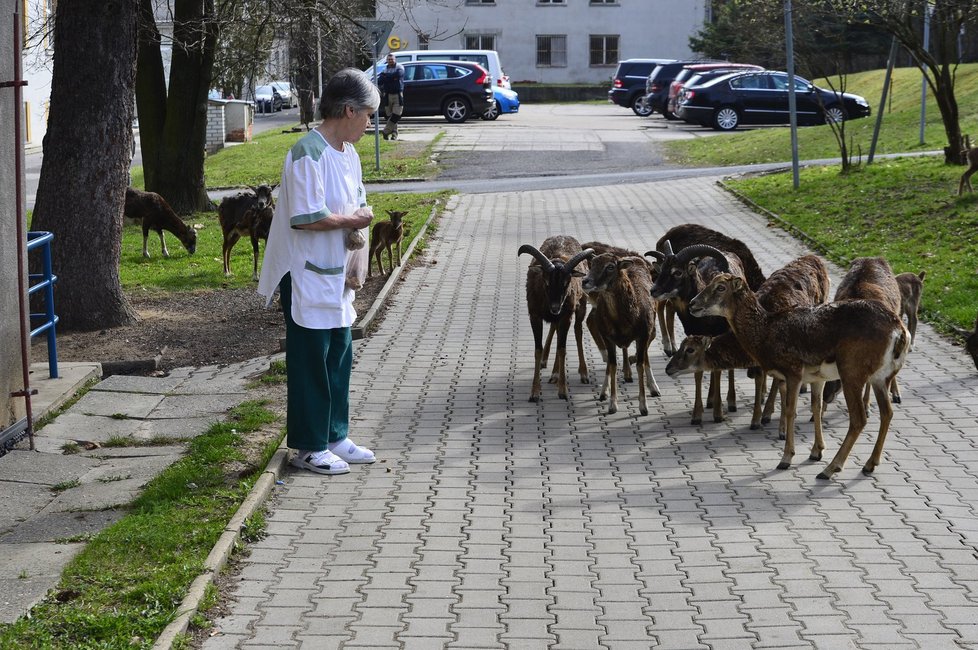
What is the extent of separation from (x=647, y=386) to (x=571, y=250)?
1.45 meters

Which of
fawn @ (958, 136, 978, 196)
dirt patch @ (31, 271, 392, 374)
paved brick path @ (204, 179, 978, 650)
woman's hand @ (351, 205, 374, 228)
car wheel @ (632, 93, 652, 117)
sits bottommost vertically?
paved brick path @ (204, 179, 978, 650)

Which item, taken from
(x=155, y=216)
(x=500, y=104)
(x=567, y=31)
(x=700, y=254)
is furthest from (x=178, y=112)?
(x=567, y=31)

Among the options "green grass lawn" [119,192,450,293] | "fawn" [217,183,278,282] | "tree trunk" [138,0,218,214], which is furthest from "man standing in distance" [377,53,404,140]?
"fawn" [217,183,278,282]

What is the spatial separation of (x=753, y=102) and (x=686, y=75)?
443 centimetres

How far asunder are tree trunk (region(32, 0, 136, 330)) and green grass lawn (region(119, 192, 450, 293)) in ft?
9.54

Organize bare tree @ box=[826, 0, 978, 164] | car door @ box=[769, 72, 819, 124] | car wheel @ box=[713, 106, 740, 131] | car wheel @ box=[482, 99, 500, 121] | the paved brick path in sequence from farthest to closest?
1. car wheel @ box=[482, 99, 500, 121]
2. car wheel @ box=[713, 106, 740, 131]
3. car door @ box=[769, 72, 819, 124]
4. bare tree @ box=[826, 0, 978, 164]
5. the paved brick path

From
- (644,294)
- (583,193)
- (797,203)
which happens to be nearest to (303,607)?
(644,294)

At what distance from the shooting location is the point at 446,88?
134ft

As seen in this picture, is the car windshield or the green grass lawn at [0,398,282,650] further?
the car windshield

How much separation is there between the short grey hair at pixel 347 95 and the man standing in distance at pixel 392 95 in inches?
1056

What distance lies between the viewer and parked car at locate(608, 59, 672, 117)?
158ft

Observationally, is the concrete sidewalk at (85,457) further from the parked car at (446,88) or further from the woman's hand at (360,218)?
the parked car at (446,88)

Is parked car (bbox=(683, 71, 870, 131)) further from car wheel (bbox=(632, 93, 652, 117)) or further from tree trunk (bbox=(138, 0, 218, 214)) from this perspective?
tree trunk (bbox=(138, 0, 218, 214))

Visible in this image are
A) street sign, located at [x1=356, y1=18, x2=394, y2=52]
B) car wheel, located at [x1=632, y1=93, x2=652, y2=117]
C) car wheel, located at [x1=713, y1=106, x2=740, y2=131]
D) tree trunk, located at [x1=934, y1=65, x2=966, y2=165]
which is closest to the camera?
tree trunk, located at [x1=934, y1=65, x2=966, y2=165]
